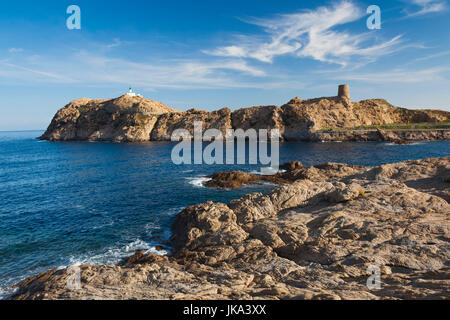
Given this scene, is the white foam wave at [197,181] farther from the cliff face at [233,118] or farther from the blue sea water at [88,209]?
the cliff face at [233,118]

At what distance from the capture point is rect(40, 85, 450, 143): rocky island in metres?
115

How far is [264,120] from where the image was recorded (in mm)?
126625

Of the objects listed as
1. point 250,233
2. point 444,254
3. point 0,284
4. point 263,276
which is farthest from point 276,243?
point 0,284

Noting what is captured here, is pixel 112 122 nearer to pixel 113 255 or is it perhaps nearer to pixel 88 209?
pixel 88 209

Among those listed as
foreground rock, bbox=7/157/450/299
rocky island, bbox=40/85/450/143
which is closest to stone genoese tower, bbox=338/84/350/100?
rocky island, bbox=40/85/450/143

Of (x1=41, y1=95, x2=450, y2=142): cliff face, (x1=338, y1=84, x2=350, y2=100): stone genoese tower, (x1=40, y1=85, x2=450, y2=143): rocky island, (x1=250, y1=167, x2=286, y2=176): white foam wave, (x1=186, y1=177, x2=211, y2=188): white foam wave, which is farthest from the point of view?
(x1=338, y1=84, x2=350, y2=100): stone genoese tower

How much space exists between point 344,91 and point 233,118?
62.6 meters

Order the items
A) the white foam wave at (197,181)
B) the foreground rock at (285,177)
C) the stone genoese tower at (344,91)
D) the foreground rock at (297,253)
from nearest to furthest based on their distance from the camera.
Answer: the foreground rock at (297,253)
the foreground rock at (285,177)
the white foam wave at (197,181)
the stone genoese tower at (344,91)

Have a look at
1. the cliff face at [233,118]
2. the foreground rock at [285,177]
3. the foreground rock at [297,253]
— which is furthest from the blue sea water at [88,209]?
the cliff face at [233,118]

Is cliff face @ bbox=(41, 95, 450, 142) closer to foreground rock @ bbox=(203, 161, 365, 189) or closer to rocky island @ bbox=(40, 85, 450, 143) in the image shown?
rocky island @ bbox=(40, 85, 450, 143)

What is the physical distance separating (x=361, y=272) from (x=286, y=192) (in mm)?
11954

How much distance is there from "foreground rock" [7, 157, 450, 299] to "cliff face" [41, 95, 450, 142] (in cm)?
9381

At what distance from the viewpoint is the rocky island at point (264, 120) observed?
115m

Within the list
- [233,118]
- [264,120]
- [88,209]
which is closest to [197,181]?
[88,209]
